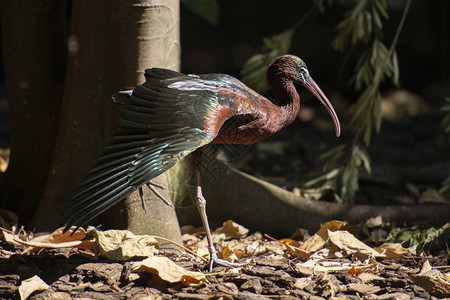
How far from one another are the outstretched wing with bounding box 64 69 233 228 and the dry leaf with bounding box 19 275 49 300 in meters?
0.45

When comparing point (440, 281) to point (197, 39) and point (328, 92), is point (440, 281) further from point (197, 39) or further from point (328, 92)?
point (197, 39)

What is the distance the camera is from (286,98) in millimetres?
3811

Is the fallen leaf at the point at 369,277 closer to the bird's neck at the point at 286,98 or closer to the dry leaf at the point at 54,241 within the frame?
the bird's neck at the point at 286,98

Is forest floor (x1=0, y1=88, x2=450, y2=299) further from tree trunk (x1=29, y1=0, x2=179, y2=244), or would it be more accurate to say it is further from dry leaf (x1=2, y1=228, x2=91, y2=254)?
tree trunk (x1=29, y1=0, x2=179, y2=244)

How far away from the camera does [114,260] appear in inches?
147

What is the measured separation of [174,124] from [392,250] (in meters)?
1.81

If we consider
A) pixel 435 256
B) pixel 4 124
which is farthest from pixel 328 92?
pixel 435 256

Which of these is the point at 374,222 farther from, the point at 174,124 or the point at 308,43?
the point at 308,43

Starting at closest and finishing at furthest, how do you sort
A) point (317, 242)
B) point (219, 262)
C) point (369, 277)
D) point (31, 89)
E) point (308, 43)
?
1. point (369, 277)
2. point (219, 262)
3. point (317, 242)
4. point (31, 89)
5. point (308, 43)

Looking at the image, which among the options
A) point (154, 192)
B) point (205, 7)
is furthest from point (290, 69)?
point (205, 7)

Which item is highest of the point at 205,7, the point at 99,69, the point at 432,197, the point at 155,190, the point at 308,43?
the point at 308,43

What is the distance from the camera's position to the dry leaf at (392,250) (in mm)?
3990

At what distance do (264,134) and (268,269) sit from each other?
0.85 metres

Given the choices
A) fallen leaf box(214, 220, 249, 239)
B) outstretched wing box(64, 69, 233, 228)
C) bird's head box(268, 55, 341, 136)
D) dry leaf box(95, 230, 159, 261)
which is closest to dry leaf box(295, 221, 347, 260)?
fallen leaf box(214, 220, 249, 239)
